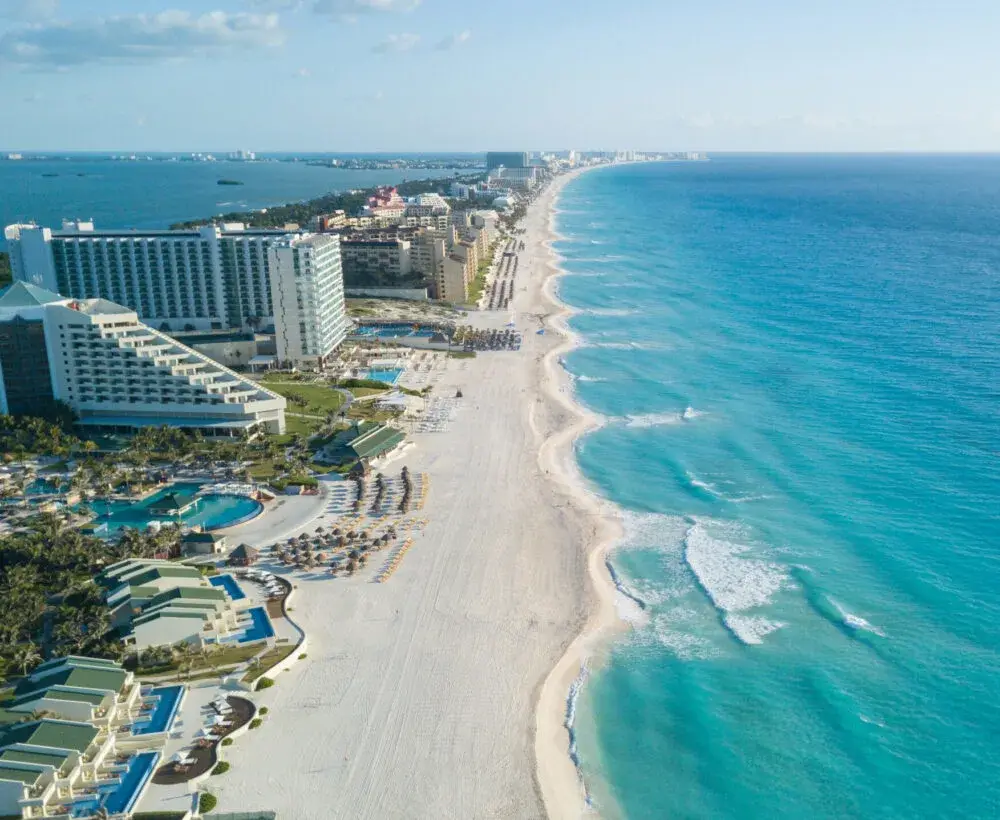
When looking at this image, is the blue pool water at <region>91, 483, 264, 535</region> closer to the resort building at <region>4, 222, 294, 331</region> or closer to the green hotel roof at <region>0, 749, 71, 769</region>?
the green hotel roof at <region>0, 749, 71, 769</region>

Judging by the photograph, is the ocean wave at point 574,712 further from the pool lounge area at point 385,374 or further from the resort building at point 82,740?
the pool lounge area at point 385,374

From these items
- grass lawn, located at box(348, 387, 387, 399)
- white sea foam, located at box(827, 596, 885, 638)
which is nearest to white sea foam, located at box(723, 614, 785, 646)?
white sea foam, located at box(827, 596, 885, 638)

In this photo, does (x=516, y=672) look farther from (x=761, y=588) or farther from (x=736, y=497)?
(x=736, y=497)

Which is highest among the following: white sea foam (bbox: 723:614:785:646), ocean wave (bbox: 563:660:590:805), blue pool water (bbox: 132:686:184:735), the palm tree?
the palm tree

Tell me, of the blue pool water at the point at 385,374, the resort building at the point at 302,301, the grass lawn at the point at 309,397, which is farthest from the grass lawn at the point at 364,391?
the resort building at the point at 302,301

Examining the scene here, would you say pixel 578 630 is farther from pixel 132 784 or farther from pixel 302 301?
pixel 302 301

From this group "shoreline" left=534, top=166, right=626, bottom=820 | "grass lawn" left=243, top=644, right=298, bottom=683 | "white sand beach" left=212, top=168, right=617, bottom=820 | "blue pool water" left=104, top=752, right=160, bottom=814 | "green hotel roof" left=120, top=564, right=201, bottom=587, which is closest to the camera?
"blue pool water" left=104, top=752, right=160, bottom=814

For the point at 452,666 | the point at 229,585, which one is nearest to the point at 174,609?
the point at 229,585
